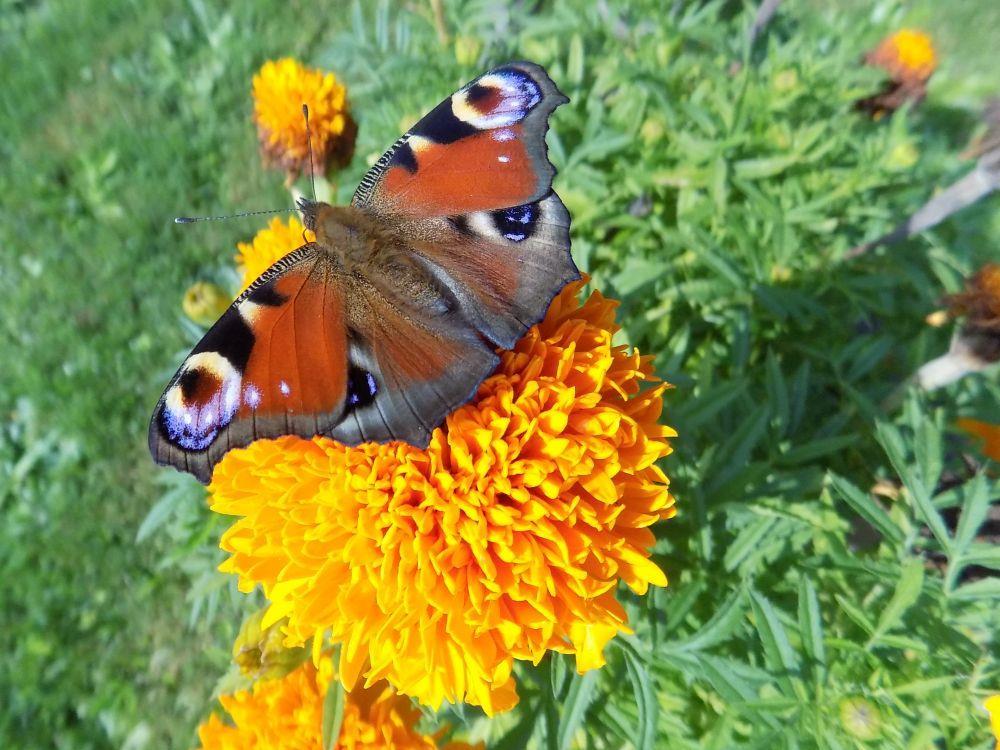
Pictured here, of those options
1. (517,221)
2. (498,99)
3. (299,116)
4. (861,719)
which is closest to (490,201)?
(517,221)

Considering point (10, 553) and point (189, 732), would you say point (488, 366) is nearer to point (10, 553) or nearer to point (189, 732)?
point (189, 732)

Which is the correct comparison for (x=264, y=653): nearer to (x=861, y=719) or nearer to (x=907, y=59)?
(x=861, y=719)

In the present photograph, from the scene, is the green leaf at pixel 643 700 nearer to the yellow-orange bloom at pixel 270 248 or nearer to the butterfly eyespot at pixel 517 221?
the butterfly eyespot at pixel 517 221

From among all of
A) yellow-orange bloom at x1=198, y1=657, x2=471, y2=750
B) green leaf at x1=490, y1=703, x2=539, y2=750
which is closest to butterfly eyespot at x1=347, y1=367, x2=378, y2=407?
yellow-orange bloom at x1=198, y1=657, x2=471, y2=750

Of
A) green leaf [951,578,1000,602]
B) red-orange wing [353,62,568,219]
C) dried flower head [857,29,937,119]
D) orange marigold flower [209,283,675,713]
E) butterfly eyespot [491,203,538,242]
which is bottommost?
green leaf [951,578,1000,602]

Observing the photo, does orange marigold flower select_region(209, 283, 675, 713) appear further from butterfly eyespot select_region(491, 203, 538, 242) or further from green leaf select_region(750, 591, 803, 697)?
green leaf select_region(750, 591, 803, 697)
